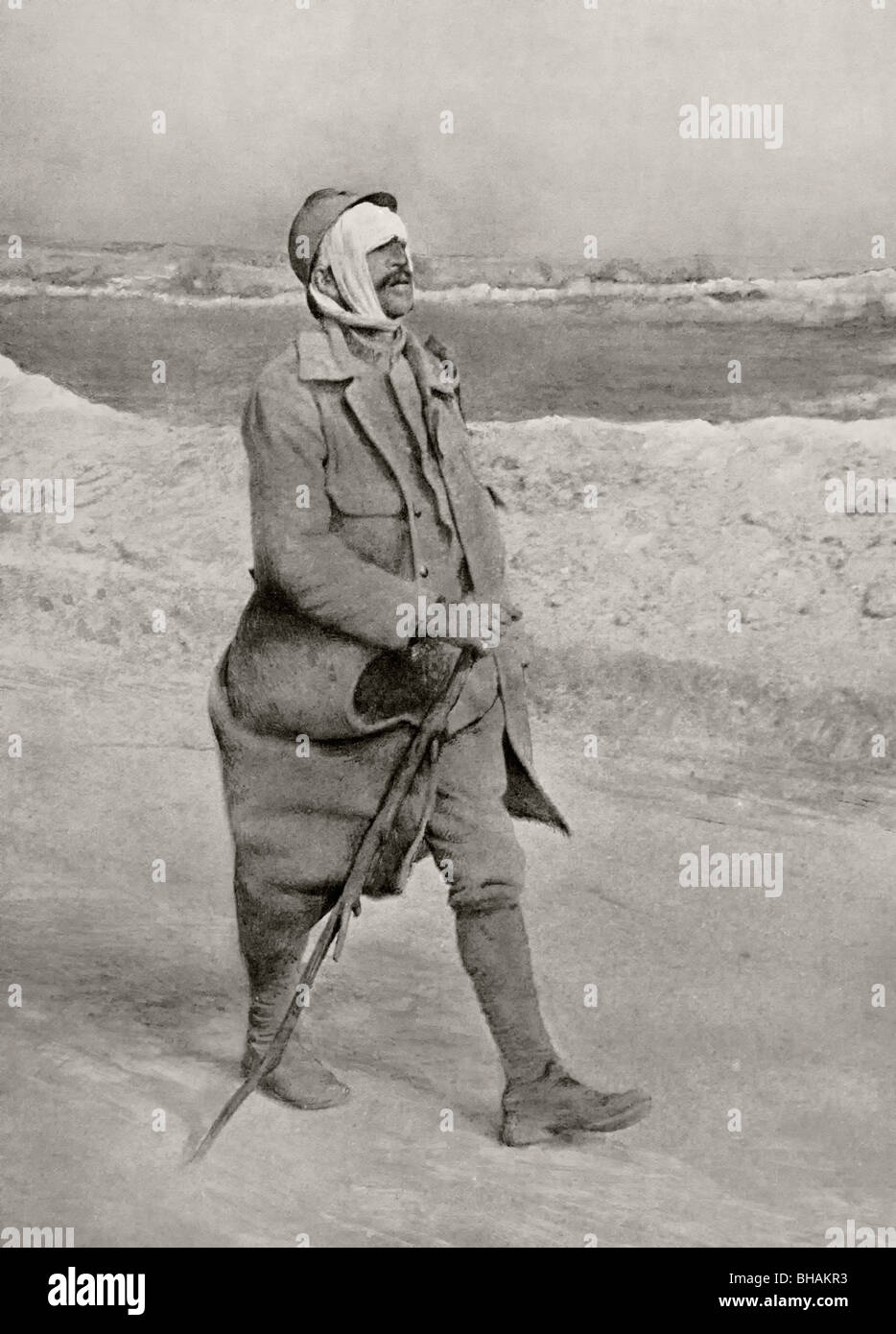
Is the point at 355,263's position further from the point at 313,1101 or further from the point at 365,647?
the point at 313,1101

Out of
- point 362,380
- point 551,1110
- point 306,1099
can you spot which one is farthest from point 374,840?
point 362,380

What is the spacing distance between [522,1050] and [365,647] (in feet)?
3.83

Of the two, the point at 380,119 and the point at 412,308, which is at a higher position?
the point at 380,119

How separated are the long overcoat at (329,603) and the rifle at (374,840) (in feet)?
0.12

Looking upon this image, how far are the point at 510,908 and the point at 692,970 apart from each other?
0.67 metres

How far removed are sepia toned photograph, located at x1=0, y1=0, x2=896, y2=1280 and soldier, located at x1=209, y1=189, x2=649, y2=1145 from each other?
0.01m

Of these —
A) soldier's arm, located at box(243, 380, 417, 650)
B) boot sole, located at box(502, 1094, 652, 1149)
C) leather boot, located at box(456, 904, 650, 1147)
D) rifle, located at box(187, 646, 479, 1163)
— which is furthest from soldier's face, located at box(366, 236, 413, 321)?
boot sole, located at box(502, 1094, 652, 1149)

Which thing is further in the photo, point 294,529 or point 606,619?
point 606,619

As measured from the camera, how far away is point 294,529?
5348 millimetres

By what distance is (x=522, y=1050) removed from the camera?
554 cm

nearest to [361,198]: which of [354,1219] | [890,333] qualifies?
[890,333]

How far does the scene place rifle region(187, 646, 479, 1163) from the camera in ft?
17.6
